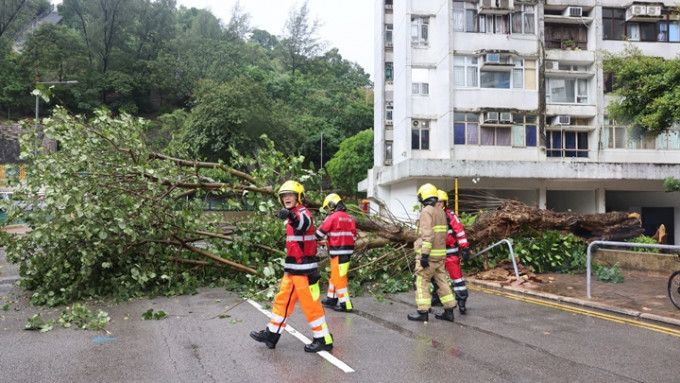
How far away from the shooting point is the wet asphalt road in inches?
191

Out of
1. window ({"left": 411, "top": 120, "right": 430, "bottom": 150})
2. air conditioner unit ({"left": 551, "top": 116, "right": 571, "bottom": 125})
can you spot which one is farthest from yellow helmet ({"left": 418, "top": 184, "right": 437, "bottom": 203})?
air conditioner unit ({"left": 551, "top": 116, "right": 571, "bottom": 125})

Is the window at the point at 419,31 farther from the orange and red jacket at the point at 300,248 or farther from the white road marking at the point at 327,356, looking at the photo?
the orange and red jacket at the point at 300,248

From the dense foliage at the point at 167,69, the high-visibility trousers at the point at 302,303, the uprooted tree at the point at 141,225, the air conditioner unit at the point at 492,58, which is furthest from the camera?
the dense foliage at the point at 167,69

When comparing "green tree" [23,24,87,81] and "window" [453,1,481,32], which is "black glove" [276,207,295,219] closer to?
"window" [453,1,481,32]

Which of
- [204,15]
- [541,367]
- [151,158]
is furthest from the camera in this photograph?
[204,15]

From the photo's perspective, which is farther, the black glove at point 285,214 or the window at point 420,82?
the window at point 420,82

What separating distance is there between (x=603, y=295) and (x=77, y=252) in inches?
368

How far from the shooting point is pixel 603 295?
30.2 feet

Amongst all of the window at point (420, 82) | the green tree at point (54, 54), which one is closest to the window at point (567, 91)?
the window at point (420, 82)

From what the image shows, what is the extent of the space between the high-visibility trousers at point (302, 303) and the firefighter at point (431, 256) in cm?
199

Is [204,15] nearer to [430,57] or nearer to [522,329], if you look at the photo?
[430,57]

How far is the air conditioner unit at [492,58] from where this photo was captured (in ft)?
81.7

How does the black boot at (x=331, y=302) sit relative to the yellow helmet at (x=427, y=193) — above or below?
below

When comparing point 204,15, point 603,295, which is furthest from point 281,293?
point 204,15
